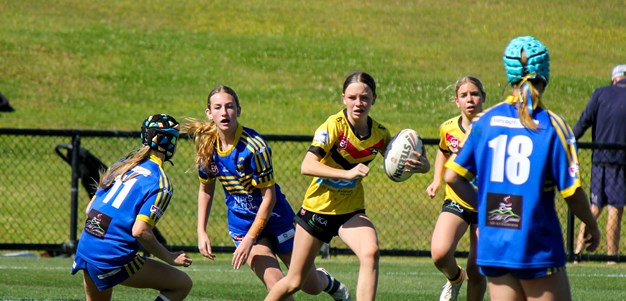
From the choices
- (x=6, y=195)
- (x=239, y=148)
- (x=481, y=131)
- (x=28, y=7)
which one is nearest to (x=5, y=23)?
(x=28, y=7)

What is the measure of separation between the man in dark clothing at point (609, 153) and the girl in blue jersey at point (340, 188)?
19.9 ft

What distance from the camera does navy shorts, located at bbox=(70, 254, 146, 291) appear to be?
6441 millimetres

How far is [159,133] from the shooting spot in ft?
21.7

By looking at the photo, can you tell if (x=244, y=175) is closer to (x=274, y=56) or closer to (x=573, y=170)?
(x=573, y=170)

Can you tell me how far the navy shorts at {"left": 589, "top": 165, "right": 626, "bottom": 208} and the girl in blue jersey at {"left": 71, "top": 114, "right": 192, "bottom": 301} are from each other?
7.41m

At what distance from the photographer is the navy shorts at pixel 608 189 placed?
41.7 ft

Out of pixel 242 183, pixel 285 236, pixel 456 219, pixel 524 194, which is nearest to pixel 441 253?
pixel 456 219

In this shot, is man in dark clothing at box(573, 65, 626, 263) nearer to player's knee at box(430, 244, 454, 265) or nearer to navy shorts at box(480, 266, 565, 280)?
player's knee at box(430, 244, 454, 265)

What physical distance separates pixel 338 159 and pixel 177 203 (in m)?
10.5

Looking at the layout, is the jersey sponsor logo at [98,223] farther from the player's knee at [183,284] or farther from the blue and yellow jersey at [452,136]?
the blue and yellow jersey at [452,136]

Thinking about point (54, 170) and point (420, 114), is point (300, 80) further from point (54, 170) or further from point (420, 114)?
point (54, 170)

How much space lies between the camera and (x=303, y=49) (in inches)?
1387

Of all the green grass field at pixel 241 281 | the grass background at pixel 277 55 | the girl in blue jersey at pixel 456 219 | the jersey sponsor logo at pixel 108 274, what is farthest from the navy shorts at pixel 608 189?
the grass background at pixel 277 55

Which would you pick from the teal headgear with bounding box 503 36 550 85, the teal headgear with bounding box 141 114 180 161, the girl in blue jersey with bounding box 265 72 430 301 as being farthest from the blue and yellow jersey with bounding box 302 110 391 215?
the teal headgear with bounding box 503 36 550 85
